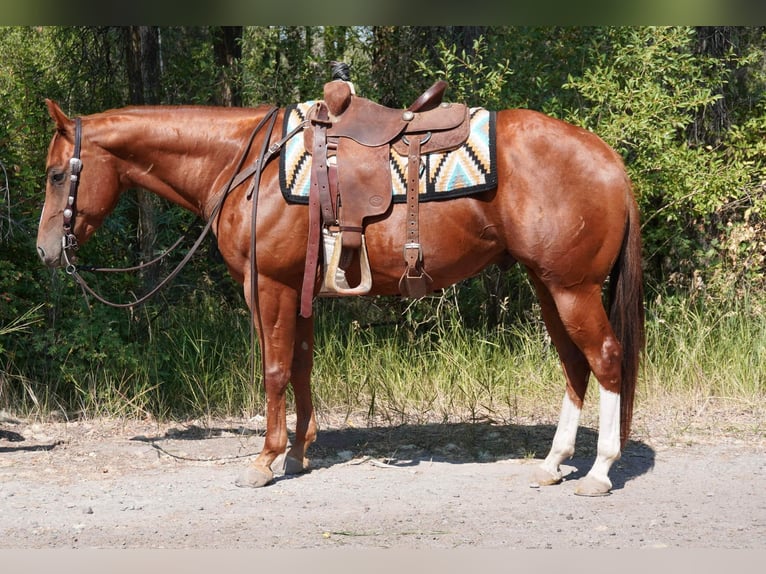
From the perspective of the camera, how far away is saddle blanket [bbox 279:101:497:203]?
477cm

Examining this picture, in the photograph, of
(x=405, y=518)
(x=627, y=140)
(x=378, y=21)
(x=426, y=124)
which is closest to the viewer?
(x=378, y=21)

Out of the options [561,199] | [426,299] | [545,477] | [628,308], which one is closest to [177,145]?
[561,199]

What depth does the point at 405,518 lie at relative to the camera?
451cm

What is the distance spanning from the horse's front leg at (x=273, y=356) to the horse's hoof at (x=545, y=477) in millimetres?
1456

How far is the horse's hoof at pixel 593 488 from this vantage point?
4.90 metres

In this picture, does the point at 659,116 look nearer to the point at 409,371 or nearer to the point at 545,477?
the point at 409,371

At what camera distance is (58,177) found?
5.06m

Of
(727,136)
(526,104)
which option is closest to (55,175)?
(526,104)

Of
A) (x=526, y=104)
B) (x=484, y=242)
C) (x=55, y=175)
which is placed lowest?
(x=484, y=242)

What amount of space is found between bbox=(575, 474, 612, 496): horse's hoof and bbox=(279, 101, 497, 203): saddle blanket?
1.70 m

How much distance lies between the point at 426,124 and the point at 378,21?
1.81 metres

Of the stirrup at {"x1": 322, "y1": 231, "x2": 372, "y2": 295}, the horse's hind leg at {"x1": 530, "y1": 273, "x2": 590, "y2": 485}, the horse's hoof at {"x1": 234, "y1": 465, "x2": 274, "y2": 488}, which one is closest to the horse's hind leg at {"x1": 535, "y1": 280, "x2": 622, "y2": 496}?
the horse's hind leg at {"x1": 530, "y1": 273, "x2": 590, "y2": 485}

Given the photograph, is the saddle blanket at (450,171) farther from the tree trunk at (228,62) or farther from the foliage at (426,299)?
the tree trunk at (228,62)

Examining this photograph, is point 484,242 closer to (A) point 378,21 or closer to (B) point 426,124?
(B) point 426,124
